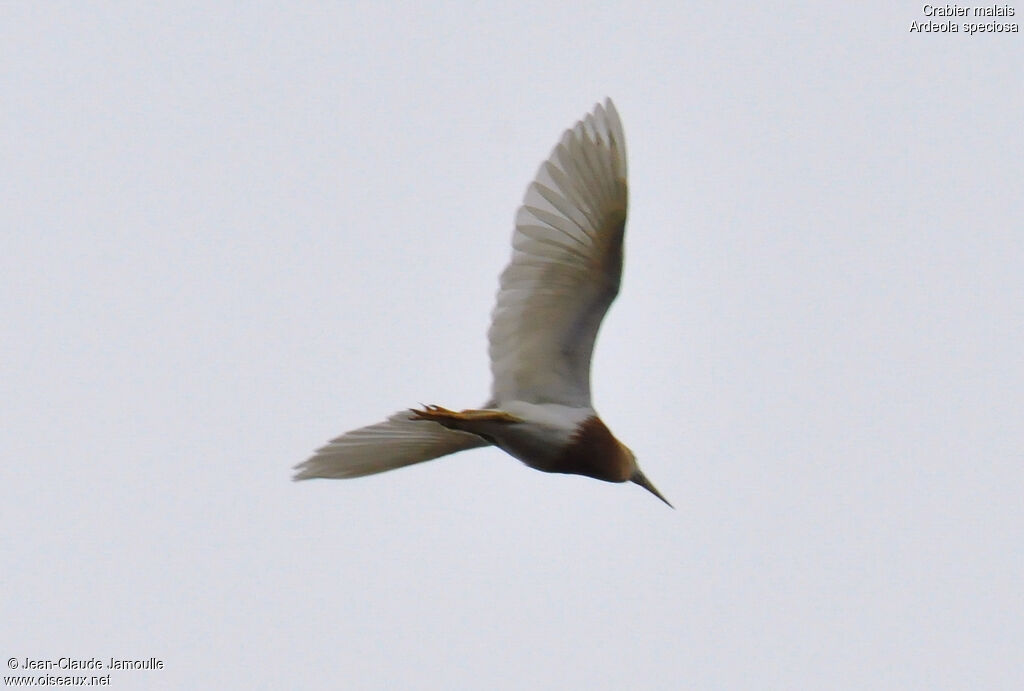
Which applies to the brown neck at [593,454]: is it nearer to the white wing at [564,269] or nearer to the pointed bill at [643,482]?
the white wing at [564,269]

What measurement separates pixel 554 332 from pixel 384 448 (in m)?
1.40

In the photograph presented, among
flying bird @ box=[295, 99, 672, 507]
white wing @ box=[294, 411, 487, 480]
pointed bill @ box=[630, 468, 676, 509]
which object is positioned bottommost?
pointed bill @ box=[630, 468, 676, 509]

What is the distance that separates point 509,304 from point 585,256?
543 millimetres

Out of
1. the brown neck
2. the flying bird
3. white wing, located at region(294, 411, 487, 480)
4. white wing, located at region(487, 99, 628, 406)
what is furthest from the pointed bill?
white wing, located at region(294, 411, 487, 480)

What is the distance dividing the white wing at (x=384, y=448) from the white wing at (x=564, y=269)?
21.4 inches

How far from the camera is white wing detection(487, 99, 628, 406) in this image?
7469 millimetres

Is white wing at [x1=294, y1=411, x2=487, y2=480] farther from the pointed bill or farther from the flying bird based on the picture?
the pointed bill

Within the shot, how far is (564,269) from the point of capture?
7.71m

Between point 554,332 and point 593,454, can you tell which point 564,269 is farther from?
point 593,454

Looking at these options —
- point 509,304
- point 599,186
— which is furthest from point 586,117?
point 509,304

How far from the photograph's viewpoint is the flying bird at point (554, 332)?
7.49 meters

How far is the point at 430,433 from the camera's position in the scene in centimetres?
839

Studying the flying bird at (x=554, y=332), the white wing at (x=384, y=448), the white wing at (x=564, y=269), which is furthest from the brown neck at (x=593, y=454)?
the white wing at (x=384, y=448)

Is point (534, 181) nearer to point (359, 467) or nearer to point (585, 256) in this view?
point (585, 256)
